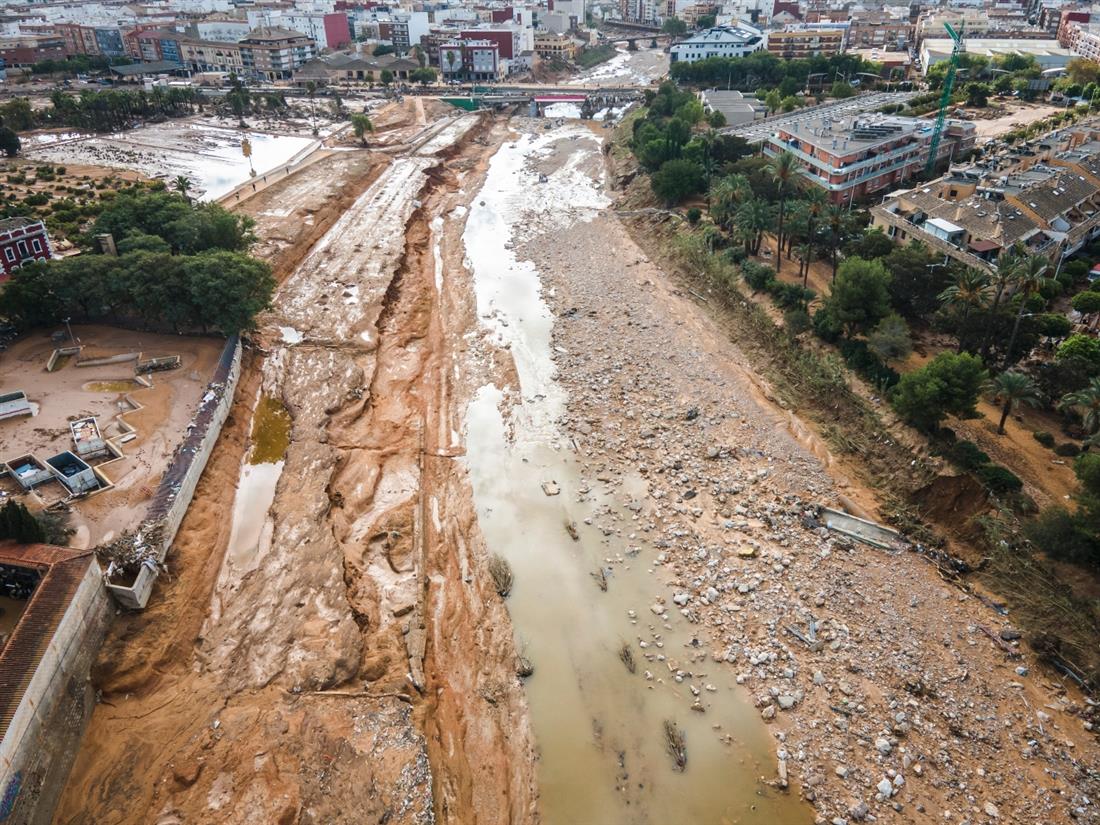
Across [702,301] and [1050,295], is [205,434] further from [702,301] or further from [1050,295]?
[1050,295]

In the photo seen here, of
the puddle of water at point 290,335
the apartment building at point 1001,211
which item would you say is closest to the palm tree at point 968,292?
the apartment building at point 1001,211

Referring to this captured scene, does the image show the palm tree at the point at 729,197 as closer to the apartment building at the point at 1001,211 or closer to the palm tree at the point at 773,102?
the apartment building at the point at 1001,211

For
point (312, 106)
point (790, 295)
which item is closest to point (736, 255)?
point (790, 295)

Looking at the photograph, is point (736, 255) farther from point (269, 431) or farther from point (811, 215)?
point (269, 431)

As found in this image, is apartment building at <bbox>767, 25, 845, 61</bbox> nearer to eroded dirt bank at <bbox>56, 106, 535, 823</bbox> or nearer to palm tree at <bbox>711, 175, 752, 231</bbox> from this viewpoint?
palm tree at <bbox>711, 175, 752, 231</bbox>

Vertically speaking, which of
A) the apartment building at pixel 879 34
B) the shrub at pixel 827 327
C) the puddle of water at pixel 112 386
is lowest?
the puddle of water at pixel 112 386

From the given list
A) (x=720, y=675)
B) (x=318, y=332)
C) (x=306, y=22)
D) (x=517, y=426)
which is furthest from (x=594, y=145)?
(x=306, y=22)
